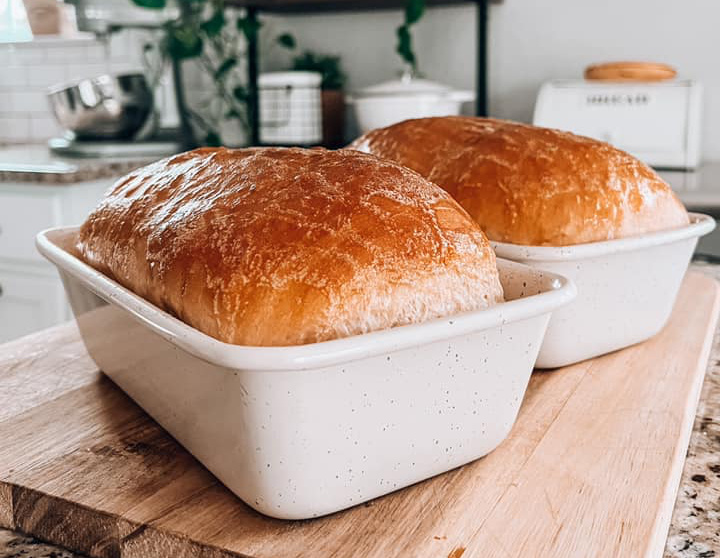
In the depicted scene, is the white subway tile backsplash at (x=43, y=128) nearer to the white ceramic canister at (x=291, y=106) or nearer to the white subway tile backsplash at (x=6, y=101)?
the white subway tile backsplash at (x=6, y=101)

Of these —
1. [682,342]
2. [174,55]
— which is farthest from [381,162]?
[174,55]

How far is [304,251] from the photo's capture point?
0.51 metres

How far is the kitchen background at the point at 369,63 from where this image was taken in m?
2.03

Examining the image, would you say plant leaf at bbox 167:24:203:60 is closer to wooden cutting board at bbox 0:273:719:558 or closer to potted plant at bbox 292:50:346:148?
potted plant at bbox 292:50:346:148

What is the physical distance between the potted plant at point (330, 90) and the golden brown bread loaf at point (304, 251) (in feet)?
5.56

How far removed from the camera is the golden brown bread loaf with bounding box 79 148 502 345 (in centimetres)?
49

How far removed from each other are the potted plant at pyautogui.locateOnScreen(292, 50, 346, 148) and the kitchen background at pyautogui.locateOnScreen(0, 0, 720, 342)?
1 cm

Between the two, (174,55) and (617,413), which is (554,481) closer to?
(617,413)

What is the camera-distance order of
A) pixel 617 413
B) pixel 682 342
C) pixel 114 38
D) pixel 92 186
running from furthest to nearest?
1. pixel 114 38
2. pixel 92 186
3. pixel 682 342
4. pixel 617 413

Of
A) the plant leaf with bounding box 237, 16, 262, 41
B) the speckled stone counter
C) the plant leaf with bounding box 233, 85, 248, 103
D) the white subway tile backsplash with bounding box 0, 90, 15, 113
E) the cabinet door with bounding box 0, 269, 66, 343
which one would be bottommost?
the cabinet door with bounding box 0, 269, 66, 343

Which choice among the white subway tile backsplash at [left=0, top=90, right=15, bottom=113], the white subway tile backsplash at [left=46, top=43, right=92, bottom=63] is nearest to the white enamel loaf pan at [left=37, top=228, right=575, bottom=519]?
the white subway tile backsplash at [left=46, top=43, right=92, bottom=63]

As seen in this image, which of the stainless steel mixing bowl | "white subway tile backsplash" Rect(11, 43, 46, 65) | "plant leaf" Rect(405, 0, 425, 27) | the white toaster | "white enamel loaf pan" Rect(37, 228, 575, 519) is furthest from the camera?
"white subway tile backsplash" Rect(11, 43, 46, 65)

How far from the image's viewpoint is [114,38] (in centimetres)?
279

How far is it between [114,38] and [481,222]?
93.3 inches
